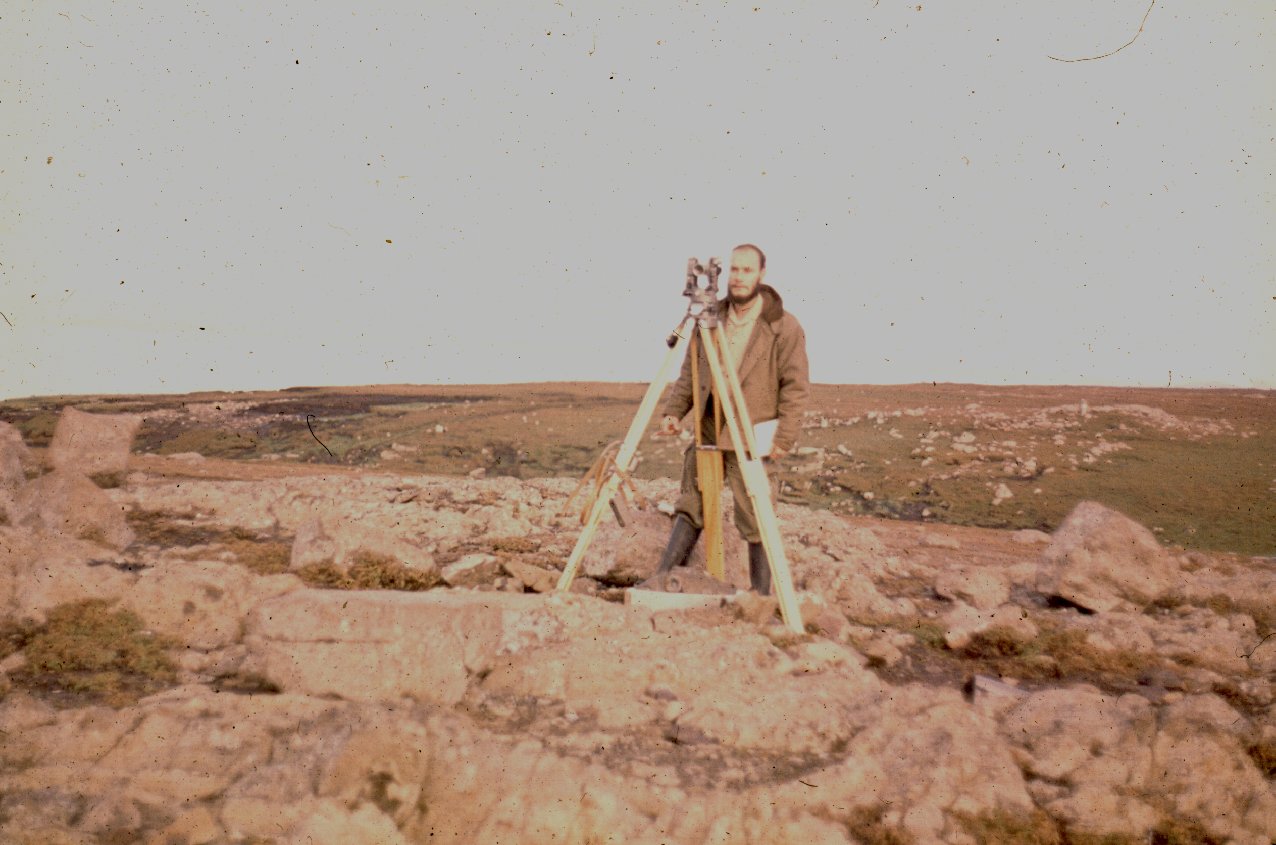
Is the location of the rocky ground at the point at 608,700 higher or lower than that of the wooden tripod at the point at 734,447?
lower

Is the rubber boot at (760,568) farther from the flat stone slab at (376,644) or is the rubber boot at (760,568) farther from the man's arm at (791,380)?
the flat stone slab at (376,644)

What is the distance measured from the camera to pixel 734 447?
5.33 m

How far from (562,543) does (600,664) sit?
11.7 ft

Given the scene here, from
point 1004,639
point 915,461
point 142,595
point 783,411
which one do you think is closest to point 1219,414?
point 915,461

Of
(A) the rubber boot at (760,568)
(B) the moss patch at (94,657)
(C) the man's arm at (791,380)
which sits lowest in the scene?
(B) the moss patch at (94,657)

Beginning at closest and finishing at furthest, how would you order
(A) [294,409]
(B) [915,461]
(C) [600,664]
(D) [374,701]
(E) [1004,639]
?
(D) [374,701], (C) [600,664], (E) [1004,639], (B) [915,461], (A) [294,409]

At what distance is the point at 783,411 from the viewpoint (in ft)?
18.4

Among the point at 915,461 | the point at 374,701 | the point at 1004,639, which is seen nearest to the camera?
the point at 374,701

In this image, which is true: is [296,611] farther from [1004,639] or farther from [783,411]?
[1004,639]

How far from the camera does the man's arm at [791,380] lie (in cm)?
553

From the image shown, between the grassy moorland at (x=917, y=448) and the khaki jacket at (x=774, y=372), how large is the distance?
689 centimetres

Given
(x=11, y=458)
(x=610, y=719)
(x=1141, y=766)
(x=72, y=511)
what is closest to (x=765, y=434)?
(x=610, y=719)

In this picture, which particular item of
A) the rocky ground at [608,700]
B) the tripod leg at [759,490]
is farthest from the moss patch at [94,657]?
the tripod leg at [759,490]

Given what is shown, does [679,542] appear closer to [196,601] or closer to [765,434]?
[765,434]
